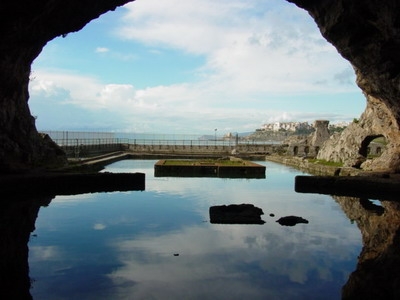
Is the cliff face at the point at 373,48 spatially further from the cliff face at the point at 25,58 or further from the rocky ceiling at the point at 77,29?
the cliff face at the point at 25,58

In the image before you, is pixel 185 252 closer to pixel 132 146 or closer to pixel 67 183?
pixel 67 183

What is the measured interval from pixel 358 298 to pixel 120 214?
33.0ft

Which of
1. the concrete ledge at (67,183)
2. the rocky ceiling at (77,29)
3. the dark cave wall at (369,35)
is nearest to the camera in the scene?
the concrete ledge at (67,183)

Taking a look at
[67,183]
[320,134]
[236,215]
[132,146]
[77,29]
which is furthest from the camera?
[132,146]

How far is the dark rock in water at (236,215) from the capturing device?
14.6m

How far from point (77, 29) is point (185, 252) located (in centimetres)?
1850

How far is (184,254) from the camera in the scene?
1084cm

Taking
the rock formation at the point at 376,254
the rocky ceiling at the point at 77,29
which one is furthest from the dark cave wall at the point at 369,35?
the rock formation at the point at 376,254

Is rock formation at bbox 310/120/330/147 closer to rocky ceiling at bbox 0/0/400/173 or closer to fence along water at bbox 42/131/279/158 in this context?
fence along water at bbox 42/131/279/158

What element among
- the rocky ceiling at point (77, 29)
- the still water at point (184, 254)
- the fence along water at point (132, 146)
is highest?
the rocky ceiling at point (77, 29)

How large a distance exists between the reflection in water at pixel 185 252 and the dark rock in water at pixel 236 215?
40 cm

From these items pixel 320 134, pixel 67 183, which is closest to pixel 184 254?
pixel 67 183

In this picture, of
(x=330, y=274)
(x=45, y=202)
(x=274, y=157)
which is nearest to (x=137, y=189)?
(x=45, y=202)

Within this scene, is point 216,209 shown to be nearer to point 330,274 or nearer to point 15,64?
point 330,274
